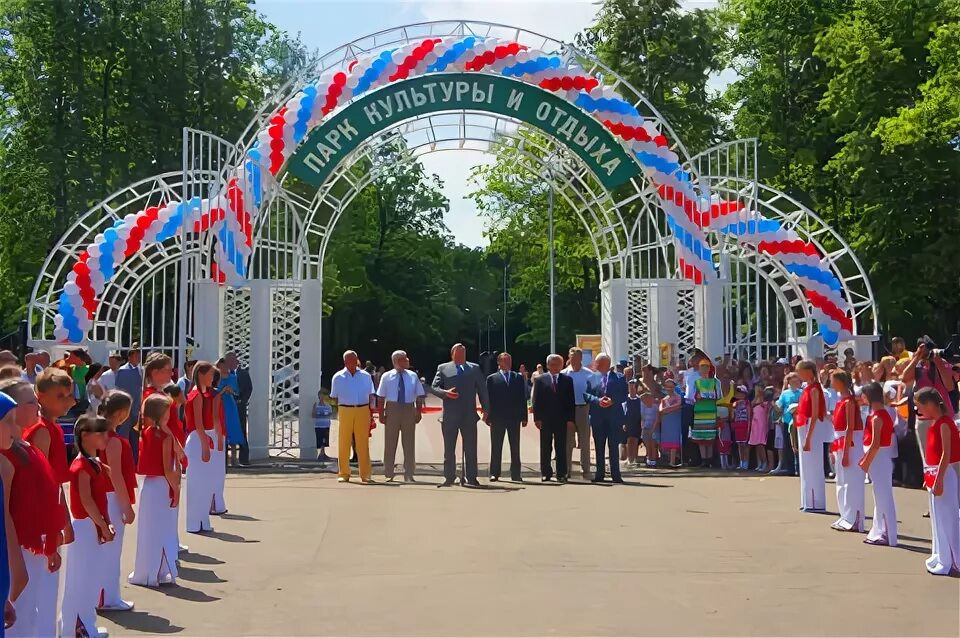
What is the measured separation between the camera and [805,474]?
13.6 m

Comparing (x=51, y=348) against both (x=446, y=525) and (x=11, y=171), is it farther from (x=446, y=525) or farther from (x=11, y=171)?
(x=11, y=171)

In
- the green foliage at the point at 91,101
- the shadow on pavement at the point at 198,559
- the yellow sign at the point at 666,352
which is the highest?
the green foliage at the point at 91,101

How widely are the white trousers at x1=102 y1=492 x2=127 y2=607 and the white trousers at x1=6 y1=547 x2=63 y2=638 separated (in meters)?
1.46

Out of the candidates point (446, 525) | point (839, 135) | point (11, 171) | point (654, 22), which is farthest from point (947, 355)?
point (11, 171)

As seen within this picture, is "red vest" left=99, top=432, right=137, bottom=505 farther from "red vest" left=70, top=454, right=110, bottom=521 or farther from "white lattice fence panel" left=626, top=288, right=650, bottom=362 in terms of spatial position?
"white lattice fence panel" left=626, top=288, right=650, bottom=362

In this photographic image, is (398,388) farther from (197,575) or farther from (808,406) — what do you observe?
(197,575)

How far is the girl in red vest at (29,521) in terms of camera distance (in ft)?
19.2

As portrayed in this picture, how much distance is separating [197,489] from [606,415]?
709 centimetres

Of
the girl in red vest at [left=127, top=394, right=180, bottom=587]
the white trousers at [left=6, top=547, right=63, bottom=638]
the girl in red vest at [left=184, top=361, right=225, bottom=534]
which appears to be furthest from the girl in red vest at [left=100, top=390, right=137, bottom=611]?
the girl in red vest at [left=184, top=361, right=225, bottom=534]

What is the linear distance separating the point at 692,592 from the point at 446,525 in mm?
4196

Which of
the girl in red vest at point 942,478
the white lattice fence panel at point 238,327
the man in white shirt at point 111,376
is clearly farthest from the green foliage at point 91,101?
the girl in red vest at point 942,478

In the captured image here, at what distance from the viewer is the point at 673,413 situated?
A: 62.6ft

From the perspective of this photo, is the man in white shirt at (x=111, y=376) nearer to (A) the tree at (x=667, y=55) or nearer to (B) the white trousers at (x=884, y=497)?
(B) the white trousers at (x=884, y=497)

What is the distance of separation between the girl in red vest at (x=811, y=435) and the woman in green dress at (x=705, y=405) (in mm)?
4762
